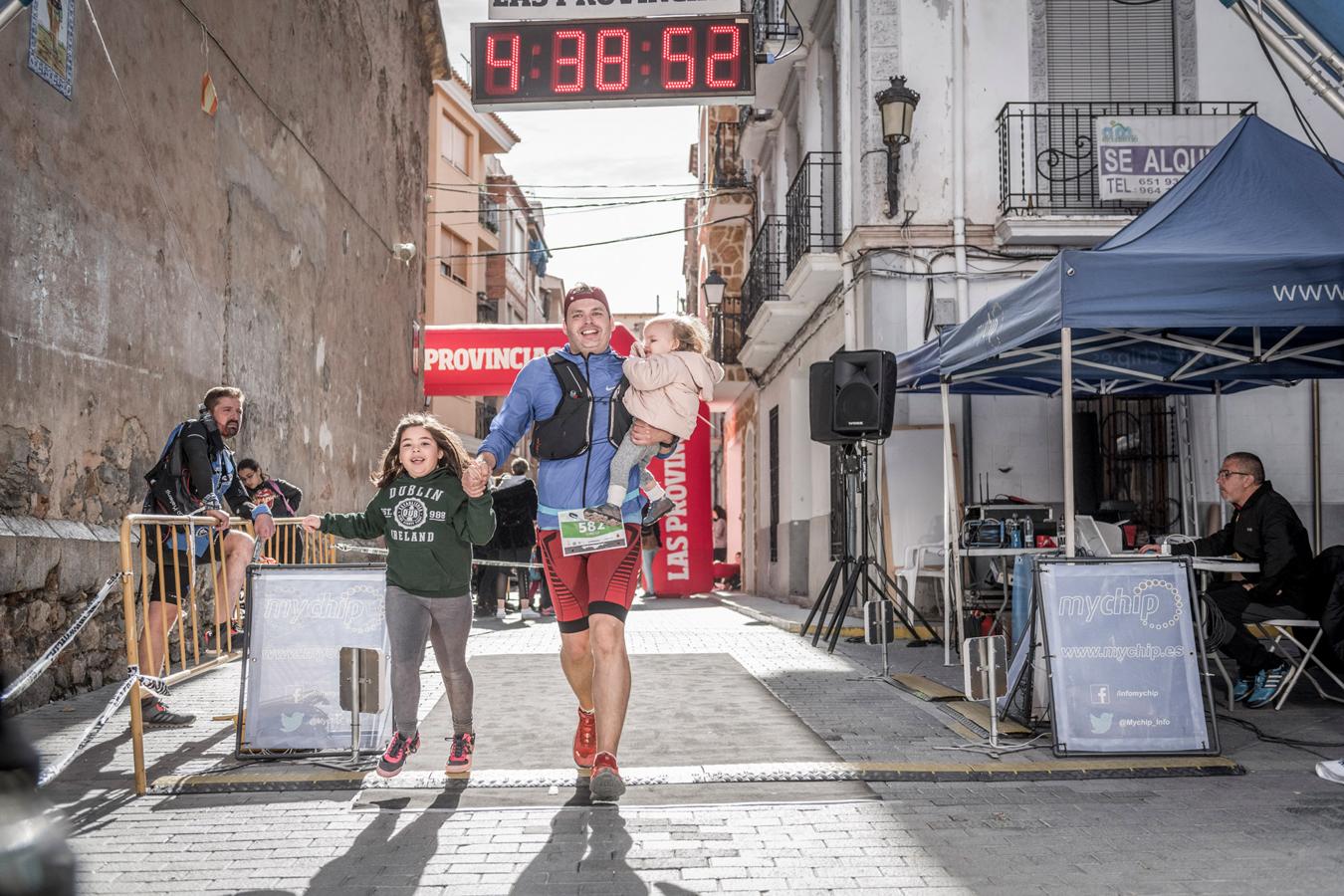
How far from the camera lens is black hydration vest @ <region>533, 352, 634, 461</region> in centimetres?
513

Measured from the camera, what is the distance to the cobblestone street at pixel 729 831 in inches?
151

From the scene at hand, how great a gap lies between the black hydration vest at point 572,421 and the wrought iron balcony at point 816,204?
9.94 m

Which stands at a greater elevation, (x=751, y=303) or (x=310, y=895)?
(x=751, y=303)

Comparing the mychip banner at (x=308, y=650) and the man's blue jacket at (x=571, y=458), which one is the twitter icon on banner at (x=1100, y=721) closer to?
A: the man's blue jacket at (x=571, y=458)

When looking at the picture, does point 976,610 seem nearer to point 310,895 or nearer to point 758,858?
point 758,858

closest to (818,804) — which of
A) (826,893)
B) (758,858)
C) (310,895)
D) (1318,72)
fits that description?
(758,858)

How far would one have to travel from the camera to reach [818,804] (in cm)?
484

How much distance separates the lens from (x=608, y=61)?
35.6 ft

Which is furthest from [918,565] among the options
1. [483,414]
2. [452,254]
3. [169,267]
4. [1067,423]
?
[483,414]

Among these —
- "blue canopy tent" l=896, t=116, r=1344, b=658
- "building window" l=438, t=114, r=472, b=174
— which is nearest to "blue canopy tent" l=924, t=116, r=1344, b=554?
"blue canopy tent" l=896, t=116, r=1344, b=658

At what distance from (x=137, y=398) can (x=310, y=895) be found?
5.81 meters

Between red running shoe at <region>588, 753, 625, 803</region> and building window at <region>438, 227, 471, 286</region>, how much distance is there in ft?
110

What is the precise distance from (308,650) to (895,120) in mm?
9200

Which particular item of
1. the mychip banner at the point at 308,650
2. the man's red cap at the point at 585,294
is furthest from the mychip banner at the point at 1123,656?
the mychip banner at the point at 308,650
